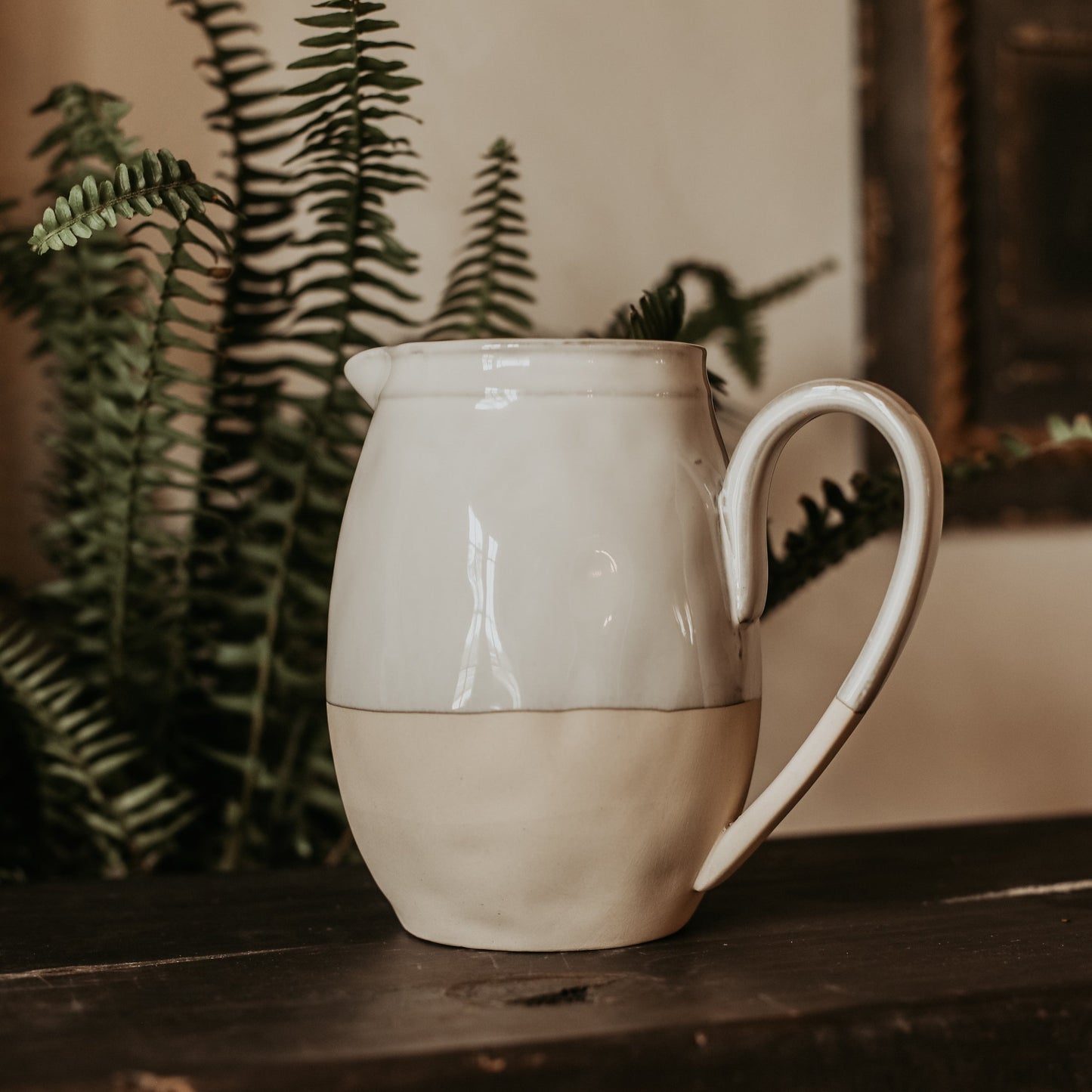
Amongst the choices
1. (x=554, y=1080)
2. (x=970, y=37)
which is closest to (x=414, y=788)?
(x=554, y=1080)

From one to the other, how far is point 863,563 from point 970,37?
430 mm

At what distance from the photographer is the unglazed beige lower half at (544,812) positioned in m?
0.46

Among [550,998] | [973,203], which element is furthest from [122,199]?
[973,203]

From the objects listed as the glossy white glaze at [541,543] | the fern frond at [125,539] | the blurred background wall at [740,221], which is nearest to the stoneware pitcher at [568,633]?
the glossy white glaze at [541,543]

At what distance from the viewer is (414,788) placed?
0.47m

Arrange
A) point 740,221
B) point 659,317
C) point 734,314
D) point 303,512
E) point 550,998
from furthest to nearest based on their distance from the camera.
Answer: point 740,221
point 734,314
point 303,512
point 659,317
point 550,998

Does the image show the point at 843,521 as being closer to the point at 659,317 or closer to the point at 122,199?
the point at 659,317

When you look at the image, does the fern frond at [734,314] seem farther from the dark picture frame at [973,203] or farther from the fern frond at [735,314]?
the dark picture frame at [973,203]

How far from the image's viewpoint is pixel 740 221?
37.3 inches

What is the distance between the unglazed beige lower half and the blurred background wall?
45 centimetres

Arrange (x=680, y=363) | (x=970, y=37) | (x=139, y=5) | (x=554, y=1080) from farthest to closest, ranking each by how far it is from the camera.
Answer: (x=970, y=37)
(x=139, y=5)
(x=680, y=363)
(x=554, y=1080)

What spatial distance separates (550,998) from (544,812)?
2.7 inches

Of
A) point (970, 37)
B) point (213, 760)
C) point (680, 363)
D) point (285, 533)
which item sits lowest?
point (213, 760)

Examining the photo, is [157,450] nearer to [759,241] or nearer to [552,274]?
[552,274]
